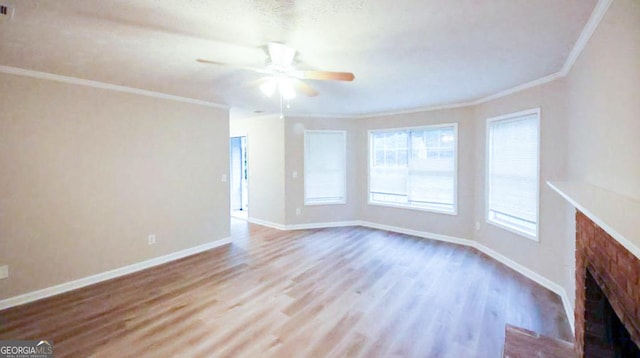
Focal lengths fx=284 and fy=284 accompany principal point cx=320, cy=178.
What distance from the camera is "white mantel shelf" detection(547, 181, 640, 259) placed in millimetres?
774

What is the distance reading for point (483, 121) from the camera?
4.32 meters

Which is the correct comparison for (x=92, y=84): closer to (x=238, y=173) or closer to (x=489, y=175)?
(x=238, y=173)

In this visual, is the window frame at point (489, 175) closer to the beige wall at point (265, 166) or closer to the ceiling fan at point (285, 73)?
the ceiling fan at point (285, 73)

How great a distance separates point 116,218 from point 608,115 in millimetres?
4739

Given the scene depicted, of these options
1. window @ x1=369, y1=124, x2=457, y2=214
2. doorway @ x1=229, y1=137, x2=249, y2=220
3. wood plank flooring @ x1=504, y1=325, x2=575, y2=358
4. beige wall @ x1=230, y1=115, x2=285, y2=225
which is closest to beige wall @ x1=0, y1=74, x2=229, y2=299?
beige wall @ x1=230, y1=115, x2=285, y2=225

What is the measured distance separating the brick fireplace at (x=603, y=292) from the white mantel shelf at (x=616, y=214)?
138mm

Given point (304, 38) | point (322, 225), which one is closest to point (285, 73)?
point (304, 38)

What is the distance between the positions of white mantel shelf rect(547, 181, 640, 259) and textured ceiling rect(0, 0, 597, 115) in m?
1.14

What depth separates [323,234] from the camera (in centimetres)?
541

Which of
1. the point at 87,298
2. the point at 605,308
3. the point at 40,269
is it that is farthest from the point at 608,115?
the point at 40,269

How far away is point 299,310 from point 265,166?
3.79 metres

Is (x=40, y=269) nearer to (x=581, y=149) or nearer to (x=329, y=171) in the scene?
(x=329, y=171)

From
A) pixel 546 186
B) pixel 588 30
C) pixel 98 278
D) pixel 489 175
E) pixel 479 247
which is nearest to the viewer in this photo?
pixel 588 30

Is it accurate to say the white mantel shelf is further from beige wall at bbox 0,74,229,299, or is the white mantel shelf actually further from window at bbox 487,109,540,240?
beige wall at bbox 0,74,229,299
